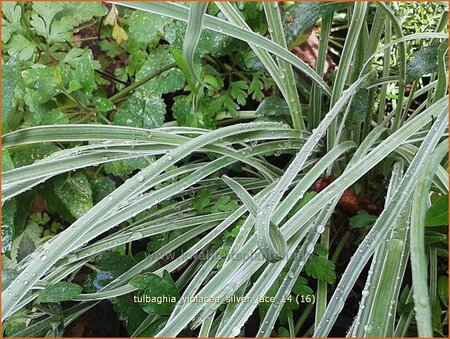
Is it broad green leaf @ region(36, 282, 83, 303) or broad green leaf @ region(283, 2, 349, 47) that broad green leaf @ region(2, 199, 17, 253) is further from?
broad green leaf @ region(283, 2, 349, 47)

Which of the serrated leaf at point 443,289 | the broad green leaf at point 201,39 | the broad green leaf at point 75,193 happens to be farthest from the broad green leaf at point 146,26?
the serrated leaf at point 443,289

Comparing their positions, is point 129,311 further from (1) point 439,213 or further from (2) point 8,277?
(1) point 439,213

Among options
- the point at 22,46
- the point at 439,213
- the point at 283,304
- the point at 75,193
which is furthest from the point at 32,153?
the point at 439,213

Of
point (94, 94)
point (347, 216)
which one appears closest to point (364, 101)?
point (347, 216)

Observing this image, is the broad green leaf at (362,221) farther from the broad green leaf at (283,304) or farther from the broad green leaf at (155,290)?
the broad green leaf at (155,290)

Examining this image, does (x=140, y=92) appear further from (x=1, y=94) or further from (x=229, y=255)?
(x=229, y=255)

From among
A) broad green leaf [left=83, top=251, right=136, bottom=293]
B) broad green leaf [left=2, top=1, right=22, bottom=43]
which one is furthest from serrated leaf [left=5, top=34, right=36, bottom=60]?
broad green leaf [left=83, top=251, right=136, bottom=293]

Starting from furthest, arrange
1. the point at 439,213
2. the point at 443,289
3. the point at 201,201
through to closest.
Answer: the point at 201,201 < the point at 443,289 < the point at 439,213
